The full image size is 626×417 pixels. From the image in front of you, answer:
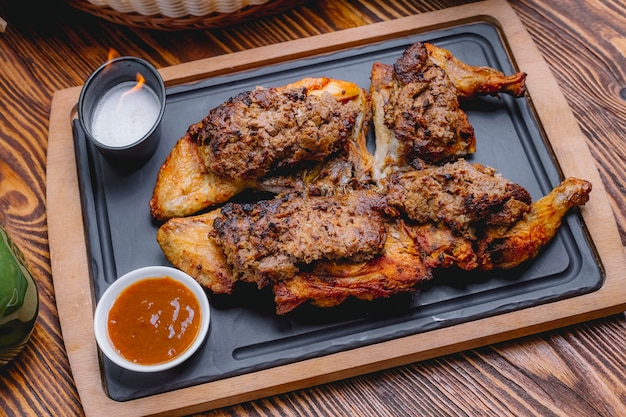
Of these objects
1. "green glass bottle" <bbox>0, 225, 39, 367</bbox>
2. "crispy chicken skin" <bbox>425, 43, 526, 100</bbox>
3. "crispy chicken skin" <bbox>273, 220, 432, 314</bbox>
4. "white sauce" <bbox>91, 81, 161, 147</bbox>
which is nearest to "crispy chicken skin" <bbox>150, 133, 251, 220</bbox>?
"white sauce" <bbox>91, 81, 161, 147</bbox>

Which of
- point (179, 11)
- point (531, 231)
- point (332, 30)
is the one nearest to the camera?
point (531, 231)

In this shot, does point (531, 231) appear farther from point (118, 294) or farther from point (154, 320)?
point (118, 294)

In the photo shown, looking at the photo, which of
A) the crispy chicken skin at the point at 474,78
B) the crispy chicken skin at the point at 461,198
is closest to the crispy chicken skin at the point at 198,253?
the crispy chicken skin at the point at 461,198

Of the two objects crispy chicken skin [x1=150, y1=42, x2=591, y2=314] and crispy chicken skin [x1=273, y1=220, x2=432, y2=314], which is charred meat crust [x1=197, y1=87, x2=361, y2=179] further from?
crispy chicken skin [x1=273, y1=220, x2=432, y2=314]

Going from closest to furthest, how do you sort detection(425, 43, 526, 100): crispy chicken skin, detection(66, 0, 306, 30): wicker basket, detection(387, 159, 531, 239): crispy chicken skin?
detection(387, 159, 531, 239): crispy chicken skin → detection(425, 43, 526, 100): crispy chicken skin → detection(66, 0, 306, 30): wicker basket

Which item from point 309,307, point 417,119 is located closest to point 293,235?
point 309,307

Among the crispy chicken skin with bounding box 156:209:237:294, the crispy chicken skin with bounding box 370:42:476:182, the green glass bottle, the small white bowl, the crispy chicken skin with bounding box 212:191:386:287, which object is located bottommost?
the green glass bottle
